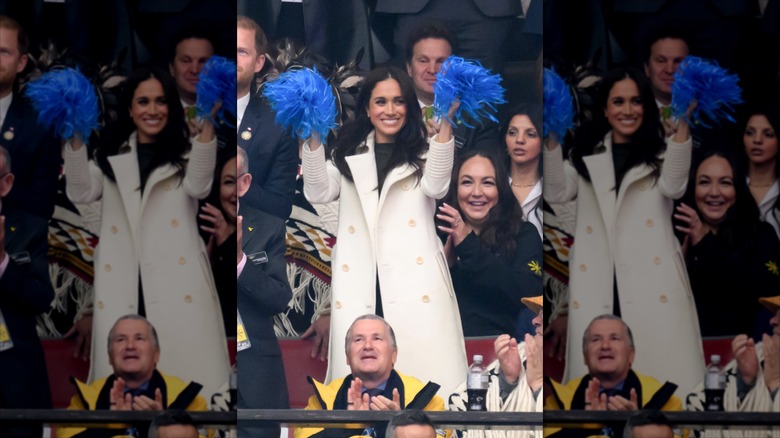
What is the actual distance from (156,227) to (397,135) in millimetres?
874

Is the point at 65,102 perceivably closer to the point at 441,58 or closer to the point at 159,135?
the point at 159,135

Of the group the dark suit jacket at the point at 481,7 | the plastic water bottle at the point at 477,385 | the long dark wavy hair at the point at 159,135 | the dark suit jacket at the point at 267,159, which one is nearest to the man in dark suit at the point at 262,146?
the dark suit jacket at the point at 267,159

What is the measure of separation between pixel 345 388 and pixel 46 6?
5.28ft

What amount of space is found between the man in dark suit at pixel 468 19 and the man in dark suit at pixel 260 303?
2.17 ft

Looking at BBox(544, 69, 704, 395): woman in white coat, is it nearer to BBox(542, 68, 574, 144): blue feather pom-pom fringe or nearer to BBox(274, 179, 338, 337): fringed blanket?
BBox(542, 68, 574, 144): blue feather pom-pom fringe

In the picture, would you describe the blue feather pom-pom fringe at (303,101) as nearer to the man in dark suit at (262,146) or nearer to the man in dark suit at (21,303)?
the man in dark suit at (262,146)

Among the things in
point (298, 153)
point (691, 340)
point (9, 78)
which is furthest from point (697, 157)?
point (9, 78)

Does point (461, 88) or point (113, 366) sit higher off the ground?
point (461, 88)

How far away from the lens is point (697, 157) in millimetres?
3270

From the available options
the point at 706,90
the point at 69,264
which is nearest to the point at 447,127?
the point at 706,90

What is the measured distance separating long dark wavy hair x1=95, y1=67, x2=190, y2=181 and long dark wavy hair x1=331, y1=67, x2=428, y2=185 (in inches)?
21.8

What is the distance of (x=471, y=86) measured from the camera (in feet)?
10.2

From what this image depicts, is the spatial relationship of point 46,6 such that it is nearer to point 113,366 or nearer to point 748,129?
point 113,366

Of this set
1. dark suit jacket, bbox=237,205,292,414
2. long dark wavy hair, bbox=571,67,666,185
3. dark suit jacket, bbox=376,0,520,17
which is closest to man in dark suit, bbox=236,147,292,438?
dark suit jacket, bbox=237,205,292,414
